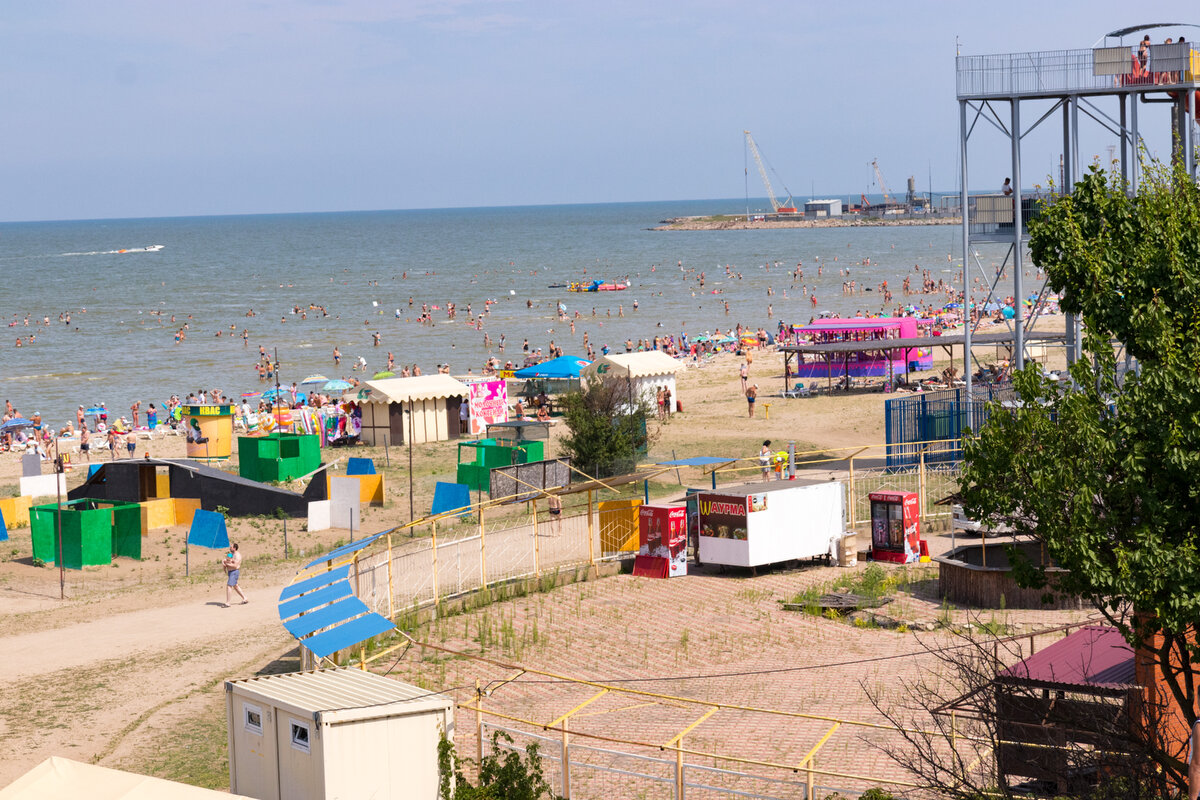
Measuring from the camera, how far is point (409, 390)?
113 feet

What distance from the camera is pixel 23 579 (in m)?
21.8

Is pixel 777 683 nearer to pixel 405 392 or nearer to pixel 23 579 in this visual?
pixel 23 579

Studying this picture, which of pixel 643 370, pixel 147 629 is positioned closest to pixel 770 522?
pixel 147 629

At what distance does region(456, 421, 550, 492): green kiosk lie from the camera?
89.9ft

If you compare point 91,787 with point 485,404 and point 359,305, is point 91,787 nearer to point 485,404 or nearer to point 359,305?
point 485,404

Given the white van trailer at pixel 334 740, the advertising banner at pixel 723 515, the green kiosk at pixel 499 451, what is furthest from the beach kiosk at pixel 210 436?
the white van trailer at pixel 334 740

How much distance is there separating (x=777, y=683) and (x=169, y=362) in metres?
57.7

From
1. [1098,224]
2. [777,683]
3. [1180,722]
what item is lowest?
[777,683]

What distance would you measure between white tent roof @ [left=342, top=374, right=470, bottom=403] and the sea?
1978 centimetres

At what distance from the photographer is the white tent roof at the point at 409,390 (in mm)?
34059

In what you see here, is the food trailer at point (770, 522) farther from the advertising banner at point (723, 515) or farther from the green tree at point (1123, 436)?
the green tree at point (1123, 436)

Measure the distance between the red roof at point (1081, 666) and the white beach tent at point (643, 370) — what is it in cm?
2462

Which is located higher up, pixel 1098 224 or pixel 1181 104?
pixel 1181 104

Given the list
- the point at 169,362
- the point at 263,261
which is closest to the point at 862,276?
the point at 169,362
